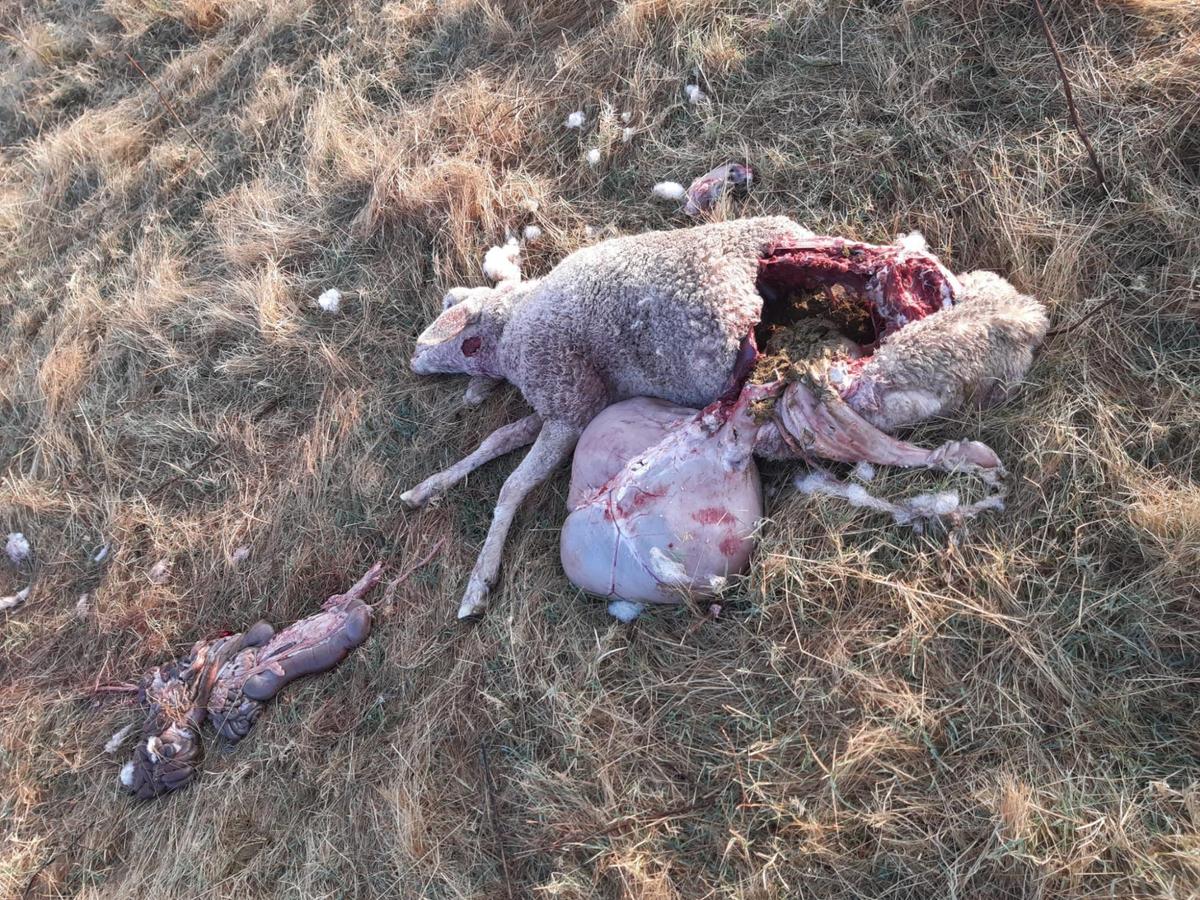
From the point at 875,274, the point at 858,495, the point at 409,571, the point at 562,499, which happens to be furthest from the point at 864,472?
the point at 409,571

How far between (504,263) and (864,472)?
247cm

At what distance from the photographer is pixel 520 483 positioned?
3719 mm

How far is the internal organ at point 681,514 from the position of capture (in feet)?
9.86

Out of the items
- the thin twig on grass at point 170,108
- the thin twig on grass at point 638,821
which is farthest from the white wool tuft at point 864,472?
the thin twig on grass at point 170,108

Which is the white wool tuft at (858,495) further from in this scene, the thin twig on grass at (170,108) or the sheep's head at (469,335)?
the thin twig on grass at (170,108)

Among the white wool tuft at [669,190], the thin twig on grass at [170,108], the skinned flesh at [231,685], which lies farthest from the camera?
the thin twig on grass at [170,108]

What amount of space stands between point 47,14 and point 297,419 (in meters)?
6.14

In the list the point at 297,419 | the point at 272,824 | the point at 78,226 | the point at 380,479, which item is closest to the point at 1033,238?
the point at 380,479

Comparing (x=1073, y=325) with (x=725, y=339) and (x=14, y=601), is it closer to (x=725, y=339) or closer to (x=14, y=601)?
(x=725, y=339)

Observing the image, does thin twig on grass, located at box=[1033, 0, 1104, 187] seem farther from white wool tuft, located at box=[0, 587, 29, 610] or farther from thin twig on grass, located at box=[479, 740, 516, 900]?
white wool tuft, located at box=[0, 587, 29, 610]

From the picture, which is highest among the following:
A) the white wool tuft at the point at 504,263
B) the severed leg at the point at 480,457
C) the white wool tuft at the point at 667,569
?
the white wool tuft at the point at 504,263

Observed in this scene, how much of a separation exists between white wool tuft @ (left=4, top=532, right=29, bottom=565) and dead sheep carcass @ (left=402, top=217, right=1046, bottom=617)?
2.79 meters

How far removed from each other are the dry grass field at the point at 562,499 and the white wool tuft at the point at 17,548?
0.31 ft

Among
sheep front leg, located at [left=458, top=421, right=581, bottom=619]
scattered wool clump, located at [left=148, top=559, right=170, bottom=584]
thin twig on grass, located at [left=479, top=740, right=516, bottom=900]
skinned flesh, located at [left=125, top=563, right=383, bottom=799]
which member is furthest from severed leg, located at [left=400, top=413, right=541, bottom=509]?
scattered wool clump, located at [left=148, top=559, right=170, bottom=584]
